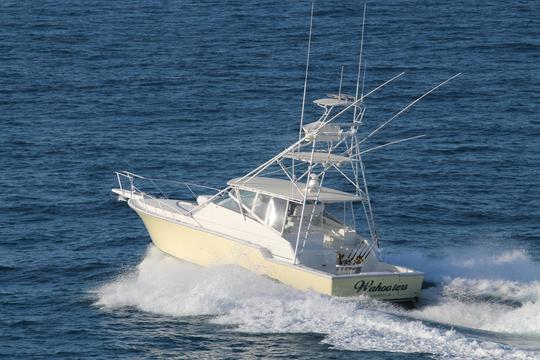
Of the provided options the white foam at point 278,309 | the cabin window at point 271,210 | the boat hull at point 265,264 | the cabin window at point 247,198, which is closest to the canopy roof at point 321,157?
the cabin window at point 271,210

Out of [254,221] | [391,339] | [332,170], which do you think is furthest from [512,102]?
[391,339]

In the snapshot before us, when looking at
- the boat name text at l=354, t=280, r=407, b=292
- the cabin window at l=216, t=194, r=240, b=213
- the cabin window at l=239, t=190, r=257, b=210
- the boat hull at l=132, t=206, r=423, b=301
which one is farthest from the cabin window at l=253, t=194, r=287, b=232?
the boat name text at l=354, t=280, r=407, b=292

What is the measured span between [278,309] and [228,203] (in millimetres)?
5120

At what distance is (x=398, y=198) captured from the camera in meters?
50.4

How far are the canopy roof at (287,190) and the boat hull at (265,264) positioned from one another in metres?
1.66

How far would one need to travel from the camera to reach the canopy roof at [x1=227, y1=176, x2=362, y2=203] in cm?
3862

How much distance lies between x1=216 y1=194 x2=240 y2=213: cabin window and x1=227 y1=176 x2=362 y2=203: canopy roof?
21.7 inches

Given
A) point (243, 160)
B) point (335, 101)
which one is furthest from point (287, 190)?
point (243, 160)

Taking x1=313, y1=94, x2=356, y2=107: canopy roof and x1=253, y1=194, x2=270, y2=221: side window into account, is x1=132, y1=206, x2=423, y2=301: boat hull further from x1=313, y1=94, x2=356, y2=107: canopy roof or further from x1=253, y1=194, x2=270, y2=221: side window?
x1=313, y1=94, x2=356, y2=107: canopy roof

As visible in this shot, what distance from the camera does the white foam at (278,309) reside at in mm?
33969

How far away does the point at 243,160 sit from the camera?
2158 inches

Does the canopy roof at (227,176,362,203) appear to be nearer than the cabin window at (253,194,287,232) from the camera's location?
Yes

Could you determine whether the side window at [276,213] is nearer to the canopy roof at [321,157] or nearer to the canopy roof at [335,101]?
the canopy roof at [321,157]

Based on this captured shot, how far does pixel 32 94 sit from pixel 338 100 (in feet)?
97.8
